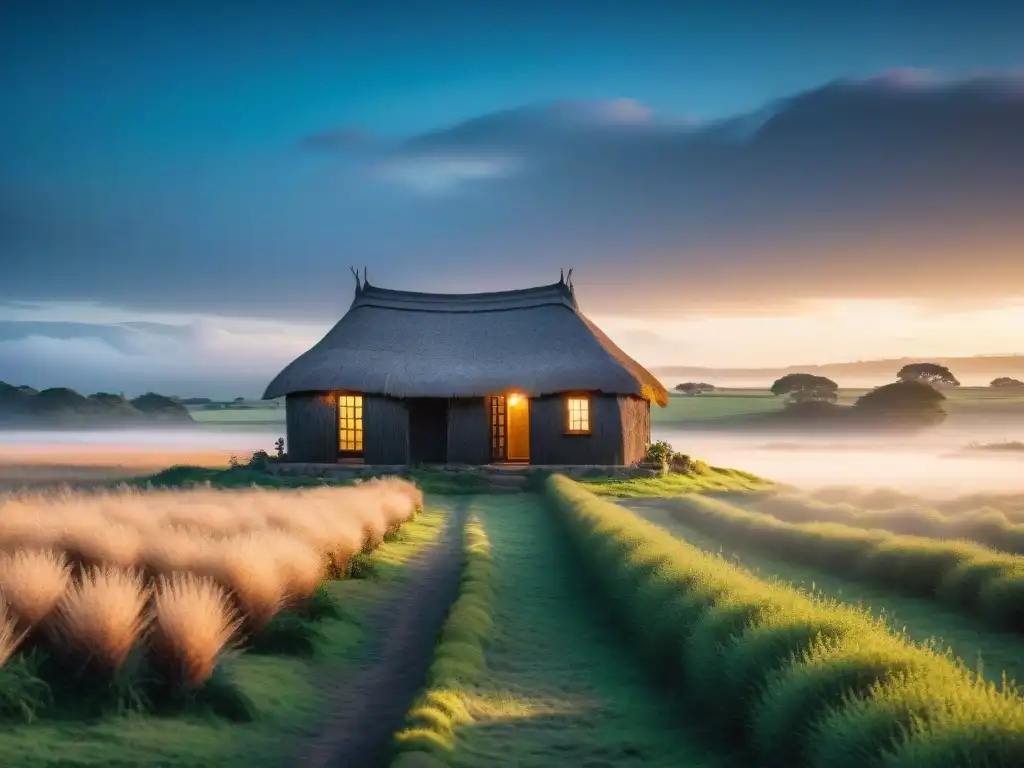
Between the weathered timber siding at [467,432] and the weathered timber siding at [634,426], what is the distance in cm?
493

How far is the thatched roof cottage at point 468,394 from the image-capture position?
33.5m

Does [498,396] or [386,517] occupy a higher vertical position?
[498,396]

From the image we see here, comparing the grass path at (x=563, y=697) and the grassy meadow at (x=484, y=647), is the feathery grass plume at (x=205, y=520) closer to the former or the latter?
the grassy meadow at (x=484, y=647)

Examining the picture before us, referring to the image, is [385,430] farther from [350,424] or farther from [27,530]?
[27,530]

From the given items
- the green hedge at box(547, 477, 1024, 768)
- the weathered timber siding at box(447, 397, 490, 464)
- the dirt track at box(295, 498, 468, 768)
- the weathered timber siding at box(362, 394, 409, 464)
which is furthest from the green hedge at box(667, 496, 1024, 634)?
the weathered timber siding at box(362, 394, 409, 464)

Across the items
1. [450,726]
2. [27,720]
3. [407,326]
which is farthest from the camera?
[407,326]

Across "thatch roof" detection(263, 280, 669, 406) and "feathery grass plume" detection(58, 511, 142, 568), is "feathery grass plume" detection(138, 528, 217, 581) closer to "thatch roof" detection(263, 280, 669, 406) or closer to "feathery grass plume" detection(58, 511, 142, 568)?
"feathery grass plume" detection(58, 511, 142, 568)

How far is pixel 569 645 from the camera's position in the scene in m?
11.2

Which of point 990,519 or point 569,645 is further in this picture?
point 990,519

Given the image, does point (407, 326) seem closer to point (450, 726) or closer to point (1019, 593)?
point (1019, 593)

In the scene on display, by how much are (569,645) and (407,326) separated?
1094 inches

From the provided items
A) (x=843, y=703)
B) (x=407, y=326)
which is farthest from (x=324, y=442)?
(x=843, y=703)

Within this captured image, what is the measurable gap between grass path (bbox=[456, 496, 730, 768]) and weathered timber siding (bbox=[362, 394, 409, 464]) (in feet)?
63.4

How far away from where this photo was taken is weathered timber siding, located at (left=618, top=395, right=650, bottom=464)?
33.9 m
